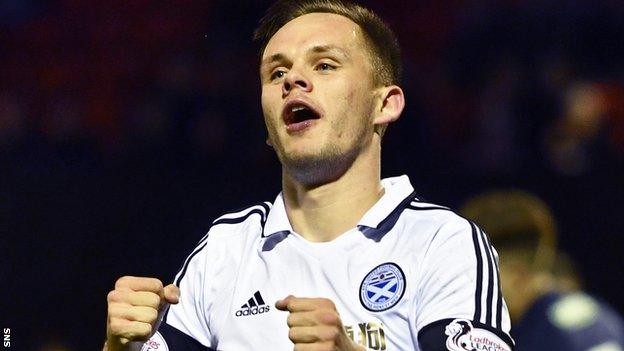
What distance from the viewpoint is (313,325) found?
191 cm

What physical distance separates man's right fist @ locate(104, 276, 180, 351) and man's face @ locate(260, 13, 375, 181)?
433mm

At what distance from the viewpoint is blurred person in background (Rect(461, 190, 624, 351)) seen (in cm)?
330

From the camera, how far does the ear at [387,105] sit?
2490 millimetres

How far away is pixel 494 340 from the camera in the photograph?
2102 millimetres

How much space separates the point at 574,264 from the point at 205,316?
1362 millimetres

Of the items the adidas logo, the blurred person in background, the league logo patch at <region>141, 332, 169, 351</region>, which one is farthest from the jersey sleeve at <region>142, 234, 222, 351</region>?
the blurred person in background

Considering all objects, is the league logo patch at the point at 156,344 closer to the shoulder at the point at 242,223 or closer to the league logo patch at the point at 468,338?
the shoulder at the point at 242,223

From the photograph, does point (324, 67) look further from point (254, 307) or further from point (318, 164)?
point (254, 307)

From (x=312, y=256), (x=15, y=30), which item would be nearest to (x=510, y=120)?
(x=312, y=256)

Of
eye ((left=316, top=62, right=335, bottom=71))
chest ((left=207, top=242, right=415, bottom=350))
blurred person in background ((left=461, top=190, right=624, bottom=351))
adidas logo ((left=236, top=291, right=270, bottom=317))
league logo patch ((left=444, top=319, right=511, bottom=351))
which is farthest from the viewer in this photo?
blurred person in background ((left=461, top=190, right=624, bottom=351))
